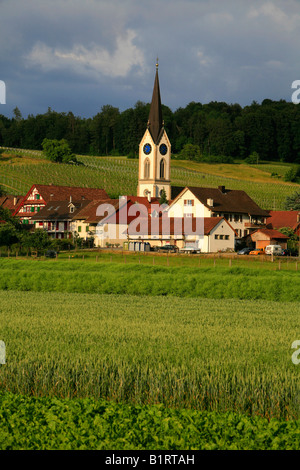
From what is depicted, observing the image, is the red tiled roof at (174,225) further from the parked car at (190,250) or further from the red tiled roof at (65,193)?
the red tiled roof at (65,193)

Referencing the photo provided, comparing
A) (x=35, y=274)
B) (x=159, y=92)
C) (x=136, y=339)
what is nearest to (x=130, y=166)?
(x=159, y=92)

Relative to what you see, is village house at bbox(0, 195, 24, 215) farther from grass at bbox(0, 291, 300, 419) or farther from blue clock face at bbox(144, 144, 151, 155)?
grass at bbox(0, 291, 300, 419)

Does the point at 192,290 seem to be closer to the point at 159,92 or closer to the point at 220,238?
the point at 220,238

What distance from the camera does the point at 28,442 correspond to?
9133mm

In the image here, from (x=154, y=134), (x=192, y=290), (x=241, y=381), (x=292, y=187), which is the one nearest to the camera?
(x=241, y=381)

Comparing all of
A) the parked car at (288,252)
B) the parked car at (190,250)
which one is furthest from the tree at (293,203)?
the parked car at (190,250)

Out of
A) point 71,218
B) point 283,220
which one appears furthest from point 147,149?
point 283,220

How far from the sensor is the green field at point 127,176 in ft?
440

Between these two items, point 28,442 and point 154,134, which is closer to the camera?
point 28,442

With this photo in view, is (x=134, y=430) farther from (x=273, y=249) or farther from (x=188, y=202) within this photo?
(x=188, y=202)

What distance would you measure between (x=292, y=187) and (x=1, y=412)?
14271 centimetres

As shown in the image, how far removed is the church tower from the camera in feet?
401

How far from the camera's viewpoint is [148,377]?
12.5 meters

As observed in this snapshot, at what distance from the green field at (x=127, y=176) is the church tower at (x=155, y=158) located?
6.74 metres
